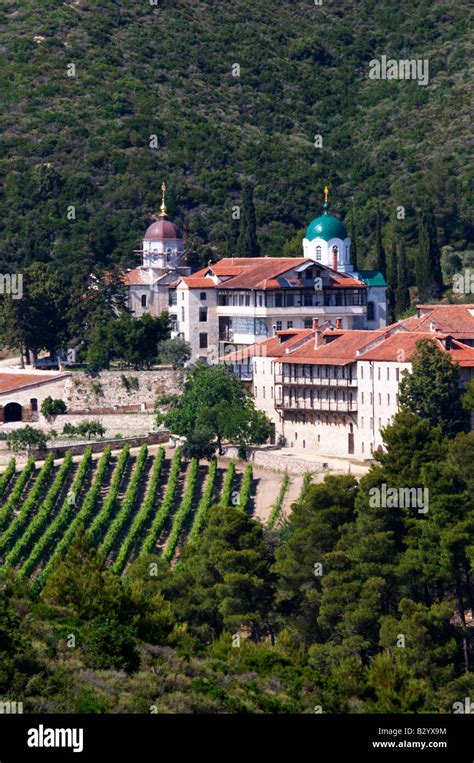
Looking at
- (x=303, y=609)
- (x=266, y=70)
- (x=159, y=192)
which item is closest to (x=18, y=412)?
(x=303, y=609)

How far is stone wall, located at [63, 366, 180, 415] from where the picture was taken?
101 metres

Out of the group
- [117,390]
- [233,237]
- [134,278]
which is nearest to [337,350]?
[117,390]

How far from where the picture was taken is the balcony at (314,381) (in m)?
92.2

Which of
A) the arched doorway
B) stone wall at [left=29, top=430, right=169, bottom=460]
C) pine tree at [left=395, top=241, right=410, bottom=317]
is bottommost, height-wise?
stone wall at [left=29, top=430, right=169, bottom=460]

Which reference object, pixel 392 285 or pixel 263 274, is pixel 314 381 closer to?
pixel 263 274

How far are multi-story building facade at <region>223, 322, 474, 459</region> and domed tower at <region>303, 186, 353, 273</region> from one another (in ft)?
40.7

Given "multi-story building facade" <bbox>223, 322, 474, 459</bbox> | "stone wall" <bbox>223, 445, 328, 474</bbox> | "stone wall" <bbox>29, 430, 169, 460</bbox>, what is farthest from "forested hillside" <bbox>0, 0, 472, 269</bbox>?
"stone wall" <bbox>223, 445, 328, 474</bbox>

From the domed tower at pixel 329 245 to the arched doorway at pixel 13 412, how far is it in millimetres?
17357

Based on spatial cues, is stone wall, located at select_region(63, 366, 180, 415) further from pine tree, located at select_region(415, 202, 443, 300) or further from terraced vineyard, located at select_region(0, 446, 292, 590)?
pine tree, located at select_region(415, 202, 443, 300)

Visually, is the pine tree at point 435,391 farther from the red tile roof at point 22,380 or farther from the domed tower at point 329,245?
the domed tower at point 329,245

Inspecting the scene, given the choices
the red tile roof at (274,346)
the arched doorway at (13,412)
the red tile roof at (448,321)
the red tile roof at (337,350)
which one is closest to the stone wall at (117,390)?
the arched doorway at (13,412)

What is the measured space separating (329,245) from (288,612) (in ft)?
133
